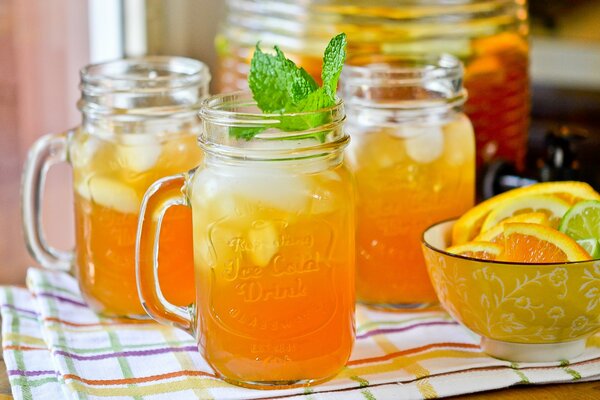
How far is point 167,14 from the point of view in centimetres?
184

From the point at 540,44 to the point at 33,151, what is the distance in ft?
5.27

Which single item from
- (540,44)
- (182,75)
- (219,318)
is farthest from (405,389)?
(540,44)

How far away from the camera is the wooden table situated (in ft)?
2.94

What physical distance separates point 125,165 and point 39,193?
0.14 m

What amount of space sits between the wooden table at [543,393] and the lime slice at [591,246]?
0.11 metres

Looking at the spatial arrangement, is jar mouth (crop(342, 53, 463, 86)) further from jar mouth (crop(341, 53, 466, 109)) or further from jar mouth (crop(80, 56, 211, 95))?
jar mouth (crop(80, 56, 211, 95))

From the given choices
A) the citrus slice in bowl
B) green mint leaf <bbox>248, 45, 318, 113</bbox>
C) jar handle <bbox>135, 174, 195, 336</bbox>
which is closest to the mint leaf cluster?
green mint leaf <bbox>248, 45, 318, 113</bbox>

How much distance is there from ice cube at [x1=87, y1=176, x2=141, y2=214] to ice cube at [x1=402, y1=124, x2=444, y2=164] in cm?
28

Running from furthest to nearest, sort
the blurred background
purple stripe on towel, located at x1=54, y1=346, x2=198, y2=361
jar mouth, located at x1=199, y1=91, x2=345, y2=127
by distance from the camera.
→ the blurred background < purple stripe on towel, located at x1=54, y1=346, x2=198, y2=361 < jar mouth, located at x1=199, y1=91, x2=345, y2=127

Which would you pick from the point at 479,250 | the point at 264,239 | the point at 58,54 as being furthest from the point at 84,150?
the point at 58,54

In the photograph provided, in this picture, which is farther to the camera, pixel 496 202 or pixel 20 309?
pixel 20 309

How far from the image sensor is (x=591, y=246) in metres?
0.93

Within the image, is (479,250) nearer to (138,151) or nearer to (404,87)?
(404,87)

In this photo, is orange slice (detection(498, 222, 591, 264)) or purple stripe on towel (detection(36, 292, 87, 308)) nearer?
orange slice (detection(498, 222, 591, 264))
